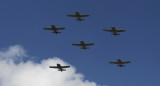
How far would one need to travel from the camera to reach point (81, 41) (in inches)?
4149

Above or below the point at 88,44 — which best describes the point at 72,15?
above

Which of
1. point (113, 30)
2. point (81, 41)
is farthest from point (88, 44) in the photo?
point (113, 30)

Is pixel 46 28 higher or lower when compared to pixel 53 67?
higher

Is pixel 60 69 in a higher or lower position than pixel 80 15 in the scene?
lower

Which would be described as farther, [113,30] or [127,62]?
[127,62]

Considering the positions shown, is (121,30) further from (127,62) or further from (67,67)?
(67,67)

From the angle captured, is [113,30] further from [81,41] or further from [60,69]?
[60,69]

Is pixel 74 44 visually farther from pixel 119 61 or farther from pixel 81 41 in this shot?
pixel 119 61

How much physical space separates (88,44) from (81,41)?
3.68m

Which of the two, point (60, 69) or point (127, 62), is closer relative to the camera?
point (60, 69)

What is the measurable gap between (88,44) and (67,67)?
1257cm

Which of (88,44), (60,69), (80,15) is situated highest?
(80,15)

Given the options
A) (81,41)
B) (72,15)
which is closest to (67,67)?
(81,41)

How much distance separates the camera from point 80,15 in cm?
10288
